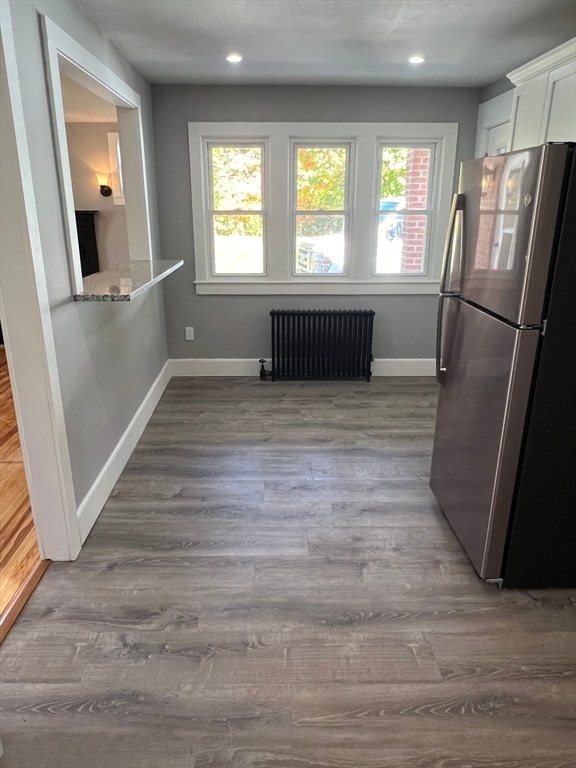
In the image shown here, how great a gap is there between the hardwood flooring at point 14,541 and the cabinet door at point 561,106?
3218 millimetres

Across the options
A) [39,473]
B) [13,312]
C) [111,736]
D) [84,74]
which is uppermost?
[84,74]

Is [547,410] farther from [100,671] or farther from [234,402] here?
[234,402]

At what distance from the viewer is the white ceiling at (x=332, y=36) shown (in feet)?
8.05

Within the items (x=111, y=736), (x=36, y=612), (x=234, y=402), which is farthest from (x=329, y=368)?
(x=111, y=736)

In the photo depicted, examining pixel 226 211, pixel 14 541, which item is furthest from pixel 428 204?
pixel 14 541

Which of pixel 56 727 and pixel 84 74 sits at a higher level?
pixel 84 74

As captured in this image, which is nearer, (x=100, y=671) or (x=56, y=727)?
(x=56, y=727)

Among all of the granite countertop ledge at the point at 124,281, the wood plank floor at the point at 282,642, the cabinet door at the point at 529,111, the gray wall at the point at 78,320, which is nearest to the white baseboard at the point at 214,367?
the gray wall at the point at 78,320

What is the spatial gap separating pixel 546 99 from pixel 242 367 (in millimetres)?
3066

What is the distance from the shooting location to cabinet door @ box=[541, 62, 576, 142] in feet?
8.12

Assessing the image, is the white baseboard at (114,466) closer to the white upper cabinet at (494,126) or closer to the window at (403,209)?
the window at (403,209)

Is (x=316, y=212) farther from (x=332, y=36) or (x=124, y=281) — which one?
(x=124, y=281)

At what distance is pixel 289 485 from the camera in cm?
295

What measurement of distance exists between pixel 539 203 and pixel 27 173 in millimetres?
1795
